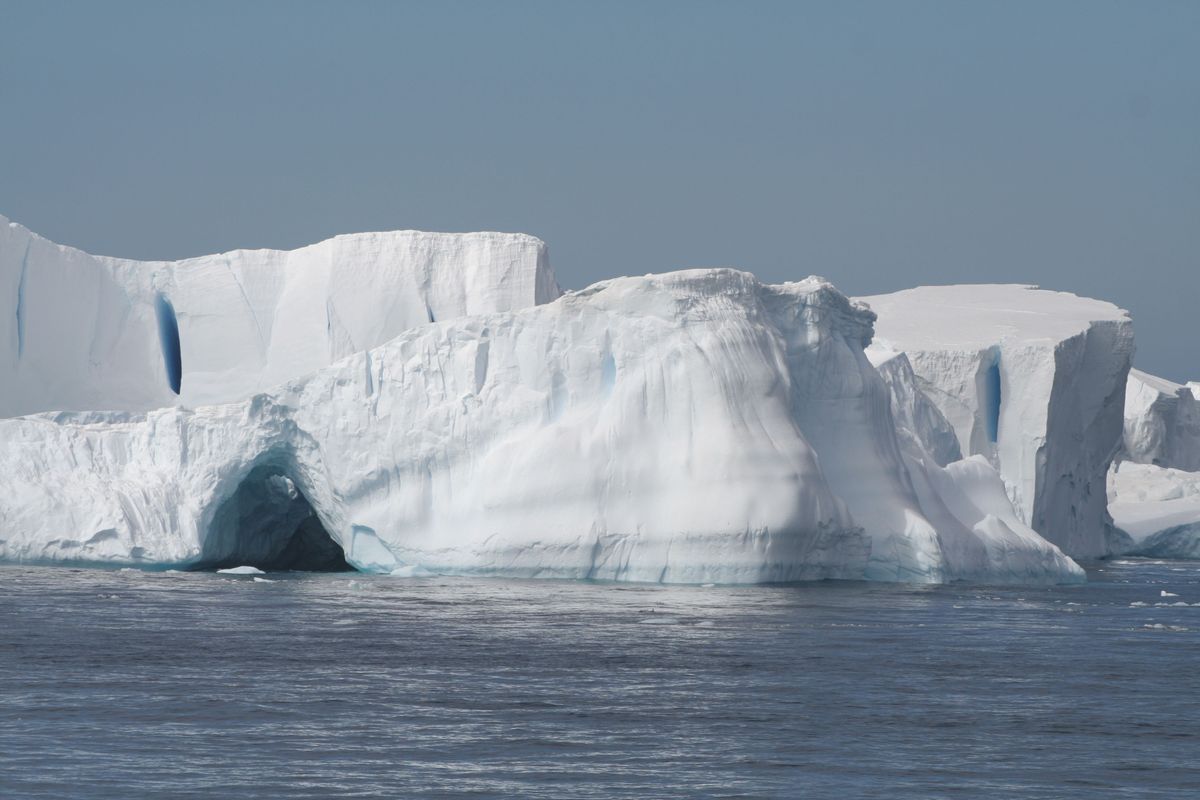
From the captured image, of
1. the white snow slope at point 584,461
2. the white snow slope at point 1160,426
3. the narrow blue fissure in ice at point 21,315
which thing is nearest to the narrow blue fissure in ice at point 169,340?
the narrow blue fissure in ice at point 21,315

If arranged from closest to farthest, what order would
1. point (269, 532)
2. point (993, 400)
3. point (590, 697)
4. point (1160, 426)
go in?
point (590, 697) → point (269, 532) → point (993, 400) → point (1160, 426)

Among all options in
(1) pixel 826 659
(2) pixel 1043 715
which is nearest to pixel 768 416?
(1) pixel 826 659

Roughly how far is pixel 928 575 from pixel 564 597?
234 inches

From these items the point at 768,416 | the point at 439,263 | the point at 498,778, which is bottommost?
the point at 498,778

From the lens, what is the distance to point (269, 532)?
2881 cm

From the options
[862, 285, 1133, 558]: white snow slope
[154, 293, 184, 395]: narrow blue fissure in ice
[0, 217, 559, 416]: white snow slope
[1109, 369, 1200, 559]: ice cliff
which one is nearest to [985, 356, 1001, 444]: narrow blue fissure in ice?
[862, 285, 1133, 558]: white snow slope

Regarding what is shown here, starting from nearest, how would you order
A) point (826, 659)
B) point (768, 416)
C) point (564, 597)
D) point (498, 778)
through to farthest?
1. point (498, 778)
2. point (826, 659)
3. point (564, 597)
4. point (768, 416)

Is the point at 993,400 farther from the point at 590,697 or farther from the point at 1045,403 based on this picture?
the point at 590,697

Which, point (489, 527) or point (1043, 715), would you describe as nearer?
point (1043, 715)

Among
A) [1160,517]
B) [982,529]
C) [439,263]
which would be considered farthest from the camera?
[1160,517]

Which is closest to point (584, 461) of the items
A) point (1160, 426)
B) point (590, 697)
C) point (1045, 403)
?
point (590, 697)

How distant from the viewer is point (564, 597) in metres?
21.5

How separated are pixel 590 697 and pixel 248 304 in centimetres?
Answer: 2594

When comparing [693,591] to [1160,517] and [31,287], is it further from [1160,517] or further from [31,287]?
[1160,517]
